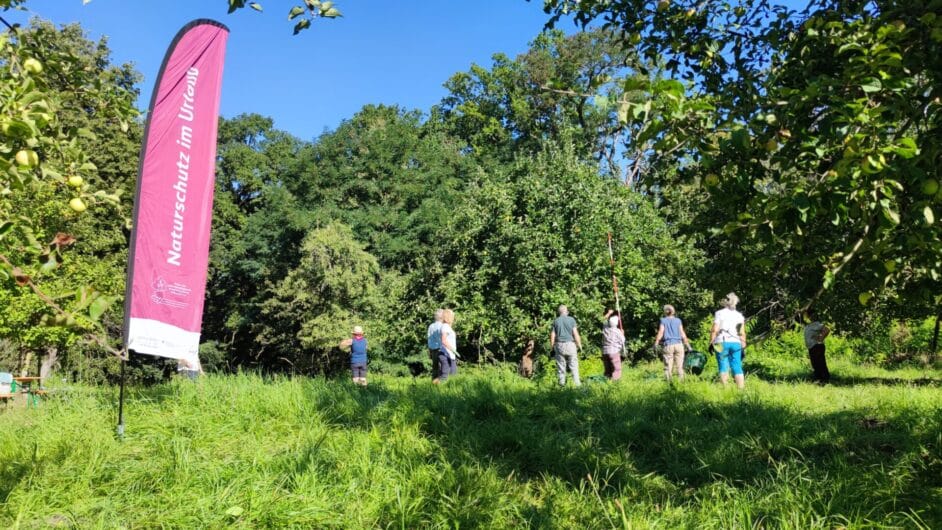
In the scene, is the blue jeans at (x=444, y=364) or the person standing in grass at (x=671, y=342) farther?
the person standing in grass at (x=671, y=342)

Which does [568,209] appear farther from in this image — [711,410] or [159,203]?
[159,203]

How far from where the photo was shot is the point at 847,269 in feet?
9.50

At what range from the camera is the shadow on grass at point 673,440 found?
12.7ft

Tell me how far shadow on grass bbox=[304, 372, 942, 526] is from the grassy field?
0.7 inches

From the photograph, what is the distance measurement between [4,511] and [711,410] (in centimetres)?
578

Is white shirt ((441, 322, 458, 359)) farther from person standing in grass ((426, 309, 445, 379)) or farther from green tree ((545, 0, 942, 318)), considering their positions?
green tree ((545, 0, 942, 318))

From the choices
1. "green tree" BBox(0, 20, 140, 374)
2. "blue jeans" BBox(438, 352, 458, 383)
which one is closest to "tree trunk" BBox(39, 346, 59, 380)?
"blue jeans" BBox(438, 352, 458, 383)

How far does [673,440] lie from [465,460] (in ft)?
6.00

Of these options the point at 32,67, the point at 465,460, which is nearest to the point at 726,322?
the point at 465,460

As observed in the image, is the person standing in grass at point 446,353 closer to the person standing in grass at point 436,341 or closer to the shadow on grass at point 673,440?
the person standing in grass at point 436,341

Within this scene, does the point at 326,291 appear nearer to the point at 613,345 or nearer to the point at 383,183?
the point at 383,183

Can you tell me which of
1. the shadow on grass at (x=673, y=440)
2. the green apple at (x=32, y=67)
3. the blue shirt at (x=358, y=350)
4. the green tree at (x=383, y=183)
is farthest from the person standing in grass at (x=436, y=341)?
the green tree at (x=383, y=183)

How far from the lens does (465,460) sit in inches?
175

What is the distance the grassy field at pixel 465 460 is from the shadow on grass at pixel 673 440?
19 mm
